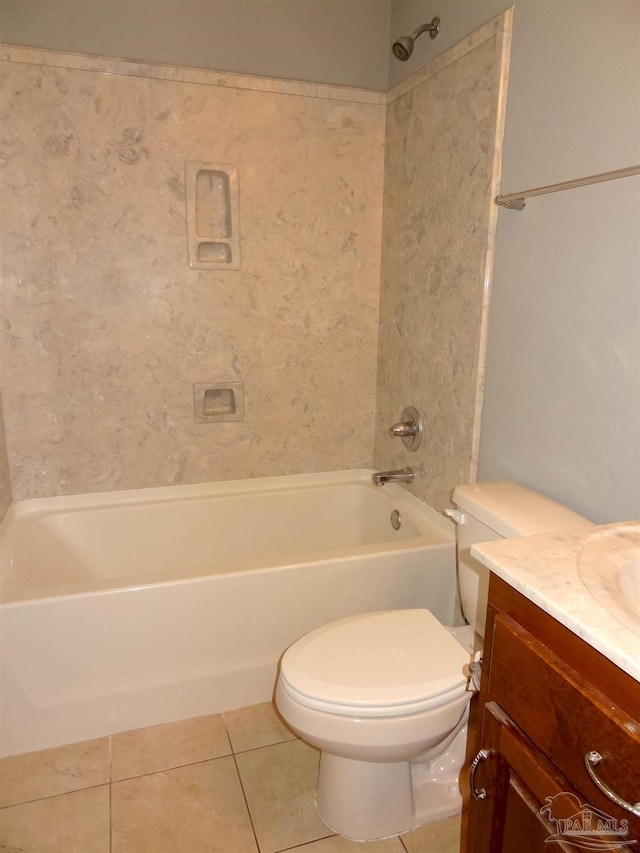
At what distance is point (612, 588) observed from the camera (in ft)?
2.70

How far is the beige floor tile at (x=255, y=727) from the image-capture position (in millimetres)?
1690

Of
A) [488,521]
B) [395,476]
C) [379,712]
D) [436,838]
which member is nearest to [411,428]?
[395,476]

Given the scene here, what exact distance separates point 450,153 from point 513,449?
0.97 m

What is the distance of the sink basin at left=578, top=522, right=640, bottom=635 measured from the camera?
0.77 metres

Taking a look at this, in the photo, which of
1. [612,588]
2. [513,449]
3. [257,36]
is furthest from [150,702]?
[257,36]

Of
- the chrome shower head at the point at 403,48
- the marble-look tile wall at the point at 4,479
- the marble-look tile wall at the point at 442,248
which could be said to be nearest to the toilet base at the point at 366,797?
the marble-look tile wall at the point at 442,248

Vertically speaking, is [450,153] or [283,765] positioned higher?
[450,153]

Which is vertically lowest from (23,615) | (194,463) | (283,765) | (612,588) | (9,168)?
(283,765)

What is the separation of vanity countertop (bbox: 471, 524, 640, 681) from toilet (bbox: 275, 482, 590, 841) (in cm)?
32

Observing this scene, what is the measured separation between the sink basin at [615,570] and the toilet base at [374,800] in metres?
0.78

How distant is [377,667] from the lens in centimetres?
128

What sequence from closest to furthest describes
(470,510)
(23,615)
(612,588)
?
(612,588), (470,510), (23,615)

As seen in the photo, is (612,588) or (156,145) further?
(156,145)

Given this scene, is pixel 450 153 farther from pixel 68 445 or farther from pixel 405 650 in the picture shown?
pixel 68 445
